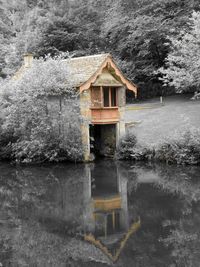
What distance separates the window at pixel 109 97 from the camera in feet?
98.1

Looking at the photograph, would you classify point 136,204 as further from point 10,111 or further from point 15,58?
point 15,58

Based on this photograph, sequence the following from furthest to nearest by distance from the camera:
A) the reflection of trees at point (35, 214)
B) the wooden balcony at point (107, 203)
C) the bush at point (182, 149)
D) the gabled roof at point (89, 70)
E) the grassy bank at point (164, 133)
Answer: the gabled roof at point (89, 70) → the grassy bank at point (164, 133) → the bush at point (182, 149) → the wooden balcony at point (107, 203) → the reflection of trees at point (35, 214)

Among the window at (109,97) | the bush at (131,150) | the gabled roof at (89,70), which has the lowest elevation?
the bush at (131,150)

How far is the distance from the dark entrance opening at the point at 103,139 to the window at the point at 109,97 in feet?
4.99

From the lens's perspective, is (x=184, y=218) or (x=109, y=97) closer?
(x=184, y=218)

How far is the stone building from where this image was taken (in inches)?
1113

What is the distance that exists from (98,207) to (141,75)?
30305 mm

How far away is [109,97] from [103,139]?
308 cm

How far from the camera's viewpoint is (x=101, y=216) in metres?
17.1

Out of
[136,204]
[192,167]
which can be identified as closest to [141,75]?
[192,167]

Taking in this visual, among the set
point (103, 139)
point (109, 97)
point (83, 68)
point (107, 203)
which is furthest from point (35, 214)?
point (83, 68)

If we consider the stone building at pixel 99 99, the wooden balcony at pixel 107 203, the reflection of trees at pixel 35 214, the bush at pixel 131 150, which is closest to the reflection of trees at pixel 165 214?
the wooden balcony at pixel 107 203

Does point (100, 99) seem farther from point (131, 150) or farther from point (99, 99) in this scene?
point (131, 150)

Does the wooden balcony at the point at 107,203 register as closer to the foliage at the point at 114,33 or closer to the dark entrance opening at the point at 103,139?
the dark entrance opening at the point at 103,139
